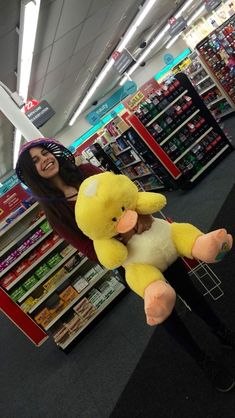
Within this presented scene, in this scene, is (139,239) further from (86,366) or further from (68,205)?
(86,366)

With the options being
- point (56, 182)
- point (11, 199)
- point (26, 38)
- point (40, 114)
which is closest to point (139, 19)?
point (26, 38)

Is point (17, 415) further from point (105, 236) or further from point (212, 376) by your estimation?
point (105, 236)

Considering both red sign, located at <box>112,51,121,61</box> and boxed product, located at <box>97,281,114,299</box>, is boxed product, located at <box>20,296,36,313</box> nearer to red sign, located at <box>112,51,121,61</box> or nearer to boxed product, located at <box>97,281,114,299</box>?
boxed product, located at <box>97,281,114,299</box>

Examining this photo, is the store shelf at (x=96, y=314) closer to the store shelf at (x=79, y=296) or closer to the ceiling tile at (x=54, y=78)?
the store shelf at (x=79, y=296)

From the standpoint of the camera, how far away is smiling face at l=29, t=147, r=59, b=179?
6.51 feet

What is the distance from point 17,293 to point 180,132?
13.4ft

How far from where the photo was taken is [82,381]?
141 inches

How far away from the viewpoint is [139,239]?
194 cm

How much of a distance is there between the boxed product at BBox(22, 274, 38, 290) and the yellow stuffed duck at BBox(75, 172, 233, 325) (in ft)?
7.81

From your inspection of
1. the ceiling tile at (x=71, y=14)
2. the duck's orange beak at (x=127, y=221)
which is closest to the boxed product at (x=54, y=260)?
the duck's orange beak at (x=127, y=221)

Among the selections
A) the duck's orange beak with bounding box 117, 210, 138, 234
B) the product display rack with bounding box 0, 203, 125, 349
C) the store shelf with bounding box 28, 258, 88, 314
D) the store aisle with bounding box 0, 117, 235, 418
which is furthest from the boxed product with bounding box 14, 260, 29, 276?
the duck's orange beak with bounding box 117, 210, 138, 234

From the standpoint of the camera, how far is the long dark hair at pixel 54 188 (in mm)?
1992

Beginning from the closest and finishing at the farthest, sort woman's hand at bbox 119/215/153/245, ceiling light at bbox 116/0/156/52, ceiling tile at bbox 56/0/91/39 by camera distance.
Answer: woman's hand at bbox 119/215/153/245 → ceiling tile at bbox 56/0/91/39 → ceiling light at bbox 116/0/156/52

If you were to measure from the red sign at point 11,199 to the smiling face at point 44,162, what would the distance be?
198 cm
